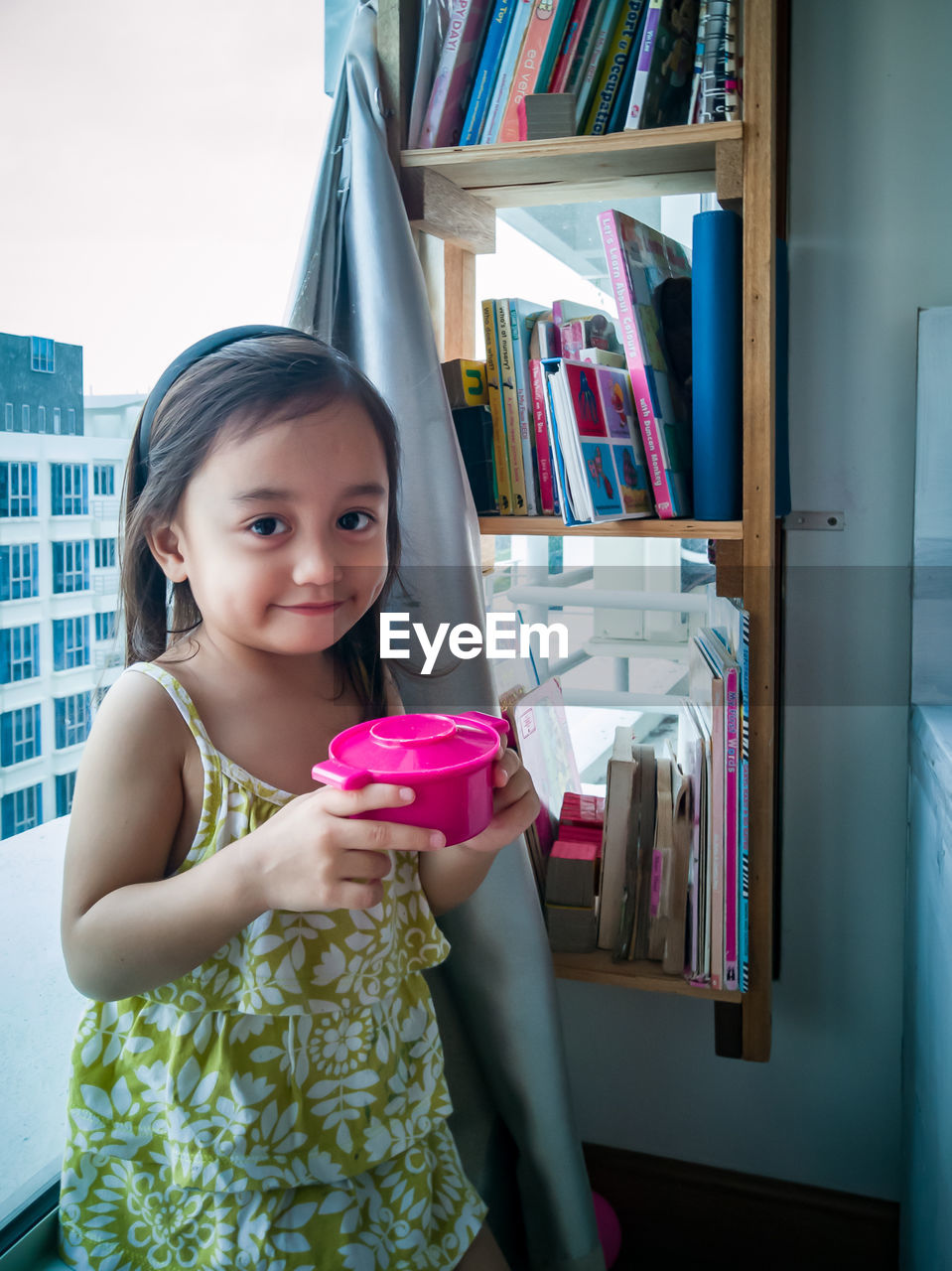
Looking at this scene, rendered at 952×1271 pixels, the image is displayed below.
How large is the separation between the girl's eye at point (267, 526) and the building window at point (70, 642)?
405mm

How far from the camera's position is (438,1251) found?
3.24ft

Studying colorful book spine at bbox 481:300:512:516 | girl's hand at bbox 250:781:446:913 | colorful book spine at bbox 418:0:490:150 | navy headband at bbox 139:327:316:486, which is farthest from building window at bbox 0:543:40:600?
colorful book spine at bbox 418:0:490:150

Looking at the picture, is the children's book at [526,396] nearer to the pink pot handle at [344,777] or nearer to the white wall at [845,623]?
the white wall at [845,623]

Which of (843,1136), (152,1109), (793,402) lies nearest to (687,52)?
(793,402)

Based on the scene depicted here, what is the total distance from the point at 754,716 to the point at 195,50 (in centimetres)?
111

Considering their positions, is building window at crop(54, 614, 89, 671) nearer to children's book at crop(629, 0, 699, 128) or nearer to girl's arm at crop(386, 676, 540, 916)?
girl's arm at crop(386, 676, 540, 916)

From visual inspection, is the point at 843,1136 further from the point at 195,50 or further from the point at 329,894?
the point at 195,50

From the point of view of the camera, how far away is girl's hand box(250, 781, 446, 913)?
73cm

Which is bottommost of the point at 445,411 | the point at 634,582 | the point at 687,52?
the point at 634,582

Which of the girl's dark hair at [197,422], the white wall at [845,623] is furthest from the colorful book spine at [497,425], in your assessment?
the white wall at [845,623]

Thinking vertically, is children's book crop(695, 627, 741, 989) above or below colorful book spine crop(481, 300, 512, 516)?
below

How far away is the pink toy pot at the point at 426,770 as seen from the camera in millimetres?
723

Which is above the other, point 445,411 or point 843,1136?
point 445,411

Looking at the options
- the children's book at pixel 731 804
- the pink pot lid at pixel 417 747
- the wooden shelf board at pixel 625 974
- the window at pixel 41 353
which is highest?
the window at pixel 41 353
